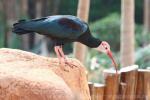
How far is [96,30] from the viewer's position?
10.3 metres

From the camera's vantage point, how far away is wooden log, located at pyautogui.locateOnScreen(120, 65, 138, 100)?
429 centimetres

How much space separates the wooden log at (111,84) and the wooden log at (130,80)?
9 cm

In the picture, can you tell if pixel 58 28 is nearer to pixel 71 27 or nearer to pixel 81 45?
pixel 71 27

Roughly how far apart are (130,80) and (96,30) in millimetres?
6008

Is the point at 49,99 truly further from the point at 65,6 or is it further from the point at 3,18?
the point at 65,6

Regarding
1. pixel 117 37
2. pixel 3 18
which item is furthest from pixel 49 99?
pixel 3 18

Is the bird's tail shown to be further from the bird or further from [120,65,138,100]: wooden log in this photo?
[120,65,138,100]: wooden log

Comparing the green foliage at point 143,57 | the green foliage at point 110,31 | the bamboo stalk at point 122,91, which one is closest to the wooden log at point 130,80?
the bamboo stalk at point 122,91

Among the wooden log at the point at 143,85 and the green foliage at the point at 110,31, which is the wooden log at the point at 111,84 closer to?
the wooden log at the point at 143,85

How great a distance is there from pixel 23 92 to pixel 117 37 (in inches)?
284

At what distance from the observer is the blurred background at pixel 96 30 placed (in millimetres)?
6391

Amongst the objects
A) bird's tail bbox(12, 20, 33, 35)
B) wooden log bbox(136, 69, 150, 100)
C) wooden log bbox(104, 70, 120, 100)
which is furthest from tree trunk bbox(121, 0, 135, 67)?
bird's tail bbox(12, 20, 33, 35)

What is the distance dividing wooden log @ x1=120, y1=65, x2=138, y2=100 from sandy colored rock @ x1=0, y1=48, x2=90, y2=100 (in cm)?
75

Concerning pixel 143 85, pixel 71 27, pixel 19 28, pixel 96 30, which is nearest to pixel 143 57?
pixel 96 30
